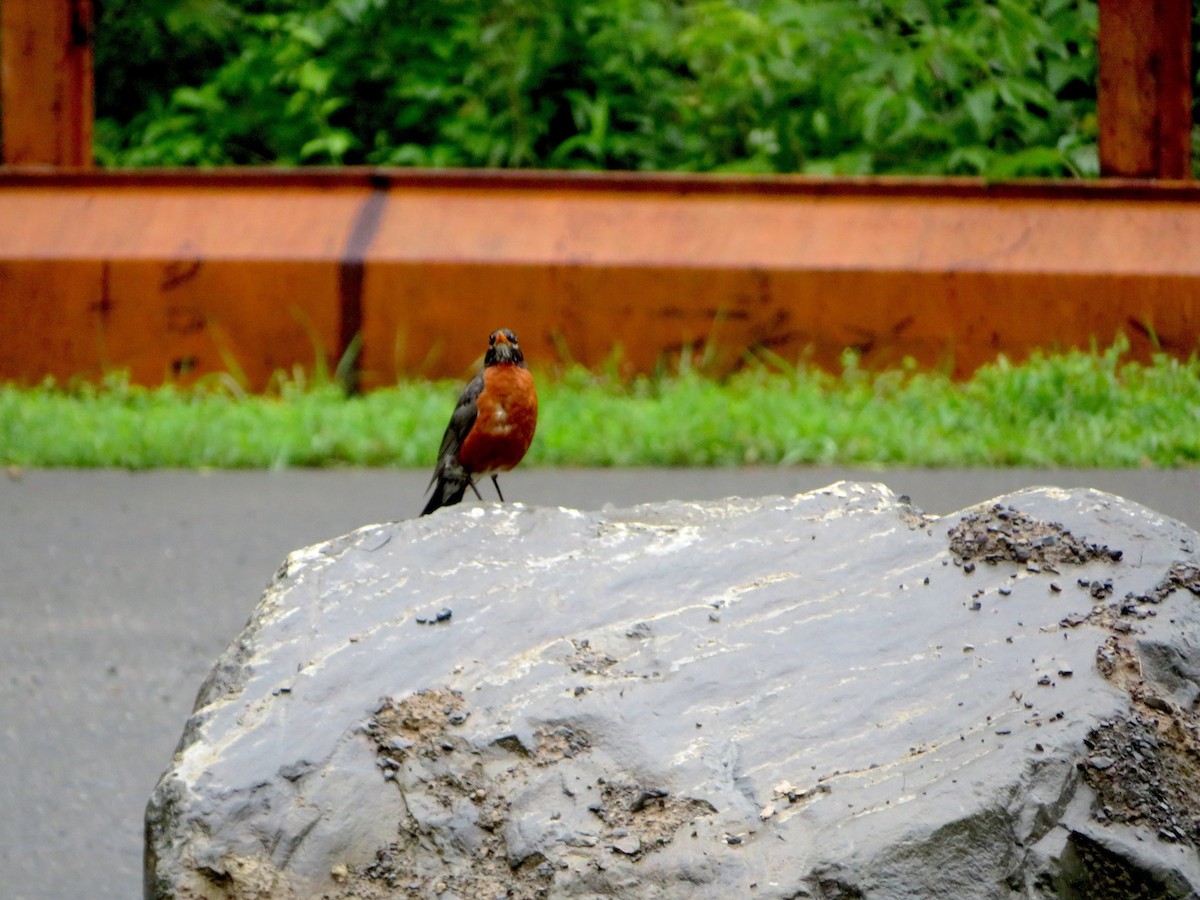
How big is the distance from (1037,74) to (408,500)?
577cm

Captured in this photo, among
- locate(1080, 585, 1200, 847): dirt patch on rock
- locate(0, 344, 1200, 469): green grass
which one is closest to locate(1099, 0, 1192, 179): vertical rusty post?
locate(0, 344, 1200, 469): green grass

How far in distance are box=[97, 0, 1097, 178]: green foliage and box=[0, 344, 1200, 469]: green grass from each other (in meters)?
2.33

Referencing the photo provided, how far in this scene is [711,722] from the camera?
2.09 metres

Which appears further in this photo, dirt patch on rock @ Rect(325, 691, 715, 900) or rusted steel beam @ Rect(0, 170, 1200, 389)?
rusted steel beam @ Rect(0, 170, 1200, 389)

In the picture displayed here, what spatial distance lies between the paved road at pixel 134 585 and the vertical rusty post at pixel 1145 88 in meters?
2.32

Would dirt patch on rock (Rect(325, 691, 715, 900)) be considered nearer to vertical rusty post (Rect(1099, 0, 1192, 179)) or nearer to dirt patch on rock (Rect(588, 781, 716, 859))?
dirt patch on rock (Rect(588, 781, 716, 859))

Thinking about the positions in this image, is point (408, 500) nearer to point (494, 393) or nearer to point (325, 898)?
point (494, 393)

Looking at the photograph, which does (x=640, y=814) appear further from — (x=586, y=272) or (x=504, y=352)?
(x=586, y=272)

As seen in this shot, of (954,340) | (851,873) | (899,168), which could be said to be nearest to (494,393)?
(851,873)

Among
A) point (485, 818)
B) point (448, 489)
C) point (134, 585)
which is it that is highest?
point (485, 818)

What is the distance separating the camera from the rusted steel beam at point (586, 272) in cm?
744

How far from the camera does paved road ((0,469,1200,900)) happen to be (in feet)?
10.8

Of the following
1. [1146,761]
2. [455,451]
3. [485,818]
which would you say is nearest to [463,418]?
[455,451]

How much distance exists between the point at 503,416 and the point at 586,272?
14.0 ft
